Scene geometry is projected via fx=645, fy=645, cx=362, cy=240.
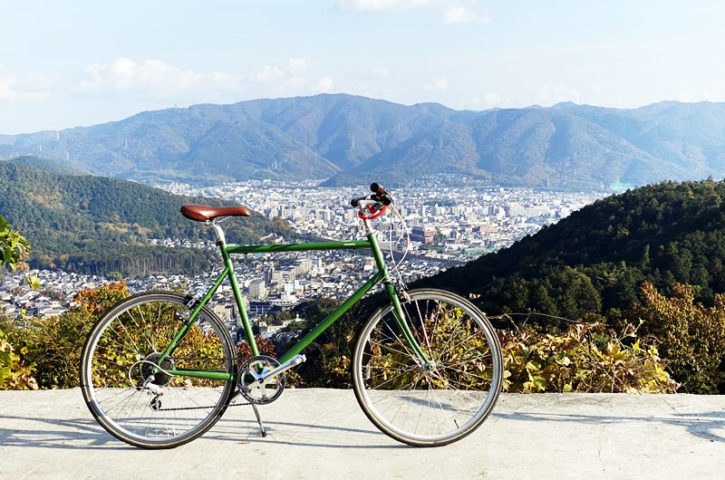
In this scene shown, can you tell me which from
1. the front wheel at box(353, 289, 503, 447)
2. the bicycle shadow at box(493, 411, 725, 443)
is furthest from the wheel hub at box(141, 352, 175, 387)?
the bicycle shadow at box(493, 411, 725, 443)

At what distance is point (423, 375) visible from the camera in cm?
298

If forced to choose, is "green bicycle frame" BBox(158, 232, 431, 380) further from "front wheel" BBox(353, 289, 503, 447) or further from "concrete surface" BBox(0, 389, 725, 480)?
"concrete surface" BBox(0, 389, 725, 480)

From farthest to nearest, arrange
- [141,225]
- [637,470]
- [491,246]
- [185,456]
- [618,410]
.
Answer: [141,225] < [491,246] < [618,410] < [185,456] < [637,470]

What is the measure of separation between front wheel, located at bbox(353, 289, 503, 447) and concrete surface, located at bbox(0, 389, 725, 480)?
99mm

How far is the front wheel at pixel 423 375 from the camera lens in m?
2.61

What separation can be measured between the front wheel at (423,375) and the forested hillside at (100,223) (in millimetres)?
41131

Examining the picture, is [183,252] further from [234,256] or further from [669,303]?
[234,256]

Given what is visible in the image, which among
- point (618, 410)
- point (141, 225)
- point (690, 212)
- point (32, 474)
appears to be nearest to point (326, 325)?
point (32, 474)

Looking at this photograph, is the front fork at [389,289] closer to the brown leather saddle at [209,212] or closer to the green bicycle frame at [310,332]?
the green bicycle frame at [310,332]

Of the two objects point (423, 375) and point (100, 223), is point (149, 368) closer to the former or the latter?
point (423, 375)

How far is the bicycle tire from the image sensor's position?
8.58 ft

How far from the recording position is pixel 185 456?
8.45ft

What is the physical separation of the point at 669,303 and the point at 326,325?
6.02 meters

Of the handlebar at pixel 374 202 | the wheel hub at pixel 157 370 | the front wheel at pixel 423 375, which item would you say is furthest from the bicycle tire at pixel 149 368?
the handlebar at pixel 374 202
